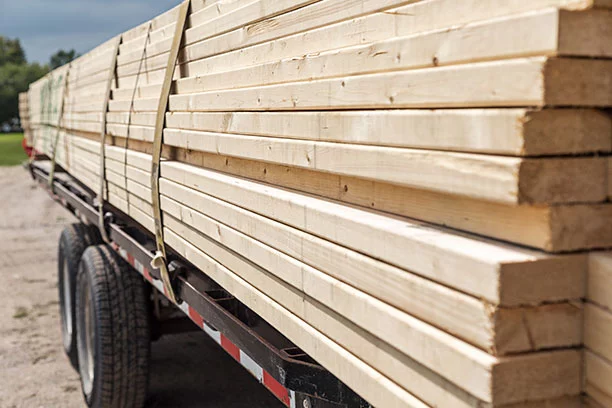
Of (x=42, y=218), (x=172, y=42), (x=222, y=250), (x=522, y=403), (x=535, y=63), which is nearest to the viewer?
(x=535, y=63)

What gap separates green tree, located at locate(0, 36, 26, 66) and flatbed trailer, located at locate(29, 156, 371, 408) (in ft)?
344

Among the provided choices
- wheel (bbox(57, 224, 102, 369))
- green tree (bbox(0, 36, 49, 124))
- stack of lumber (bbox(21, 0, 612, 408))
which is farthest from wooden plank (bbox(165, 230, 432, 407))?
green tree (bbox(0, 36, 49, 124))

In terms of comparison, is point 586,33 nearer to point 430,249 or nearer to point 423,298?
point 430,249

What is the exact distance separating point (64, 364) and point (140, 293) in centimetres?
202

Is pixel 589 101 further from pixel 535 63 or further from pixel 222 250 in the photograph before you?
pixel 222 250

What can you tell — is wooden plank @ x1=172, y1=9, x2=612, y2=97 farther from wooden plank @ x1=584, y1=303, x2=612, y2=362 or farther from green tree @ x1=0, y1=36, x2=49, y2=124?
green tree @ x1=0, y1=36, x2=49, y2=124

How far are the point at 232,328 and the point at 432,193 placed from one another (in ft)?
4.45

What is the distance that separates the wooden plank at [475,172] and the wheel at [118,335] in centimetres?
303

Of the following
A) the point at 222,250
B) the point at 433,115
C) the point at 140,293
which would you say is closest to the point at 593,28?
the point at 433,115

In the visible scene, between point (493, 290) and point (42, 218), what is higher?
point (493, 290)

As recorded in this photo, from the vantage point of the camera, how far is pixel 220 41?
106 inches

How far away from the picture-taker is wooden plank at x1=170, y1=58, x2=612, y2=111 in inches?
45.9

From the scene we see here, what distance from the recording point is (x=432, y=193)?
1478 mm

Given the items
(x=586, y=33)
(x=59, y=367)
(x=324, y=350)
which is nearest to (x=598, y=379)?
(x=586, y=33)
